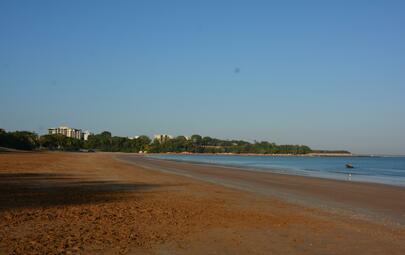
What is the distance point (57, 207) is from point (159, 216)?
3460 mm

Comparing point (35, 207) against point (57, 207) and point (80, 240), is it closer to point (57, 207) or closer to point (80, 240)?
point (57, 207)

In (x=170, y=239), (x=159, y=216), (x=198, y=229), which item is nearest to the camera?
(x=170, y=239)

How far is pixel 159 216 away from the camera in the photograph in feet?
43.3

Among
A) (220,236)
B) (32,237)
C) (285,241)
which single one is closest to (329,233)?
(285,241)

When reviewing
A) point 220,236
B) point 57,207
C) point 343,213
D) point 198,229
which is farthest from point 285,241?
point 57,207

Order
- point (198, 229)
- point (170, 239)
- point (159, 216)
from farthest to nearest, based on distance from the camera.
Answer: point (159, 216), point (198, 229), point (170, 239)

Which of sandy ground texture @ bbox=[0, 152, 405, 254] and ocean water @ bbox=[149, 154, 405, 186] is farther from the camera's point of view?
ocean water @ bbox=[149, 154, 405, 186]

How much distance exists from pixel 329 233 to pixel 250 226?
198cm

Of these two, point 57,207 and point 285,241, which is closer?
point 285,241

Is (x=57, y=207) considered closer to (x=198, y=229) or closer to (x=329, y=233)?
(x=198, y=229)

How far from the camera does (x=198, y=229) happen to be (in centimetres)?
1132

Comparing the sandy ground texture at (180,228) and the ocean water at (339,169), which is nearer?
the sandy ground texture at (180,228)

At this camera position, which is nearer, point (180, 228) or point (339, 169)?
point (180, 228)

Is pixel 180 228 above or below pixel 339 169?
below
